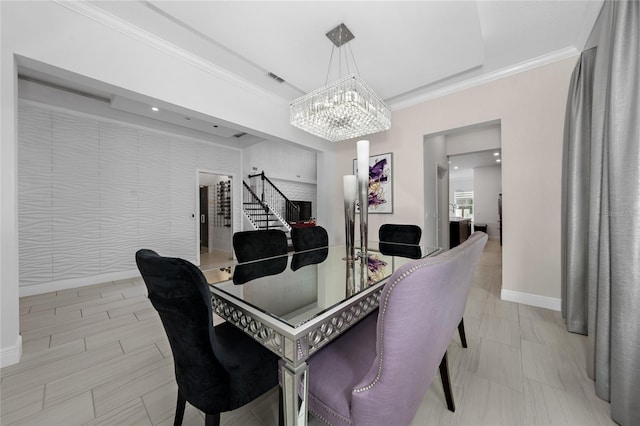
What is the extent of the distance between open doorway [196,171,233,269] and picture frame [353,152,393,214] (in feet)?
12.4

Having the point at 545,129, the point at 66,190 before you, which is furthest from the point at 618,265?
the point at 66,190

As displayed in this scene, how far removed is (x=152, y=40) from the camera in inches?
84.5

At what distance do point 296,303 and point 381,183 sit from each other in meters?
3.05

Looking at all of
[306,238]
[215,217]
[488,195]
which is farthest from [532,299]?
[488,195]

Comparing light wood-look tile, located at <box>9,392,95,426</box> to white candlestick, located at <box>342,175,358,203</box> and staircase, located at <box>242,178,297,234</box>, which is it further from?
staircase, located at <box>242,178,297,234</box>

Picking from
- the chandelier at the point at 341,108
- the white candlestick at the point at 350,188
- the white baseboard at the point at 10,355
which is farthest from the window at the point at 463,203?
the white baseboard at the point at 10,355

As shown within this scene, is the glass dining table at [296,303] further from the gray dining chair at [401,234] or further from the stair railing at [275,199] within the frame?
the stair railing at [275,199]

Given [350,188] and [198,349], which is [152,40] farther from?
[198,349]

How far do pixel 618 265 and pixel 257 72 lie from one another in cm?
330

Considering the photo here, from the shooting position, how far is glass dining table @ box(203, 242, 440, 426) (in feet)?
2.53

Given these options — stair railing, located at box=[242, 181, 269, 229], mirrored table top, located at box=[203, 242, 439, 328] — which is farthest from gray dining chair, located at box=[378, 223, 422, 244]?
stair railing, located at box=[242, 181, 269, 229]

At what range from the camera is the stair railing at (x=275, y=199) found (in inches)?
272

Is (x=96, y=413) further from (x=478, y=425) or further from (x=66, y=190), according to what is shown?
(x=66, y=190)

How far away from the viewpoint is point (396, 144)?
357 centimetres
